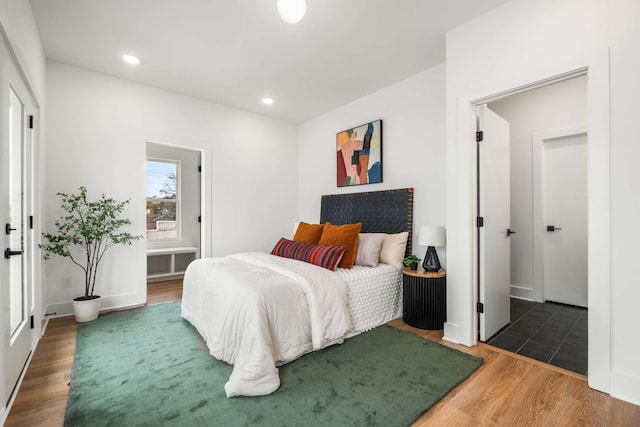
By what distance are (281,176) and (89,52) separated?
2867mm

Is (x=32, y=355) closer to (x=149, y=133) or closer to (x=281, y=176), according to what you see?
(x=149, y=133)

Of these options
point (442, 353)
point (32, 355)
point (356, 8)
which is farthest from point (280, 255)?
point (356, 8)

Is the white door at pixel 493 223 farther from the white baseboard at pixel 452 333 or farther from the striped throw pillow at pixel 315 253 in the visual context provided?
the striped throw pillow at pixel 315 253

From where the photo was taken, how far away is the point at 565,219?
3.60 m

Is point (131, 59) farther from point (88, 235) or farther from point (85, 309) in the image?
point (85, 309)

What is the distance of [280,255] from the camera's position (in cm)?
341

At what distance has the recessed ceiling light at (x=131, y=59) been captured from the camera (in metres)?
3.05

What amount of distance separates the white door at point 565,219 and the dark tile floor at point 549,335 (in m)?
0.25

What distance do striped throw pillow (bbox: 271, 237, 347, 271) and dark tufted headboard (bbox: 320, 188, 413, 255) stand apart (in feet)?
3.03

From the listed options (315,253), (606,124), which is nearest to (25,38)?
(315,253)

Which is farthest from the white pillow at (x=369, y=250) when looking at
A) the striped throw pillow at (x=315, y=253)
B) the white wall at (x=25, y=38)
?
the white wall at (x=25, y=38)

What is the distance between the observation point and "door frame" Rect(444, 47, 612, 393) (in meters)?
1.81

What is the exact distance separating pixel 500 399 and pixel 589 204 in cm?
135

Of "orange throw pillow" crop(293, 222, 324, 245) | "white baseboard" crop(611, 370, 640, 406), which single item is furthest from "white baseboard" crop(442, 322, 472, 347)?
"orange throw pillow" crop(293, 222, 324, 245)
